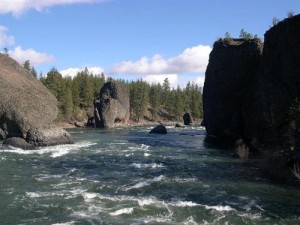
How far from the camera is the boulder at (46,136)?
167 feet

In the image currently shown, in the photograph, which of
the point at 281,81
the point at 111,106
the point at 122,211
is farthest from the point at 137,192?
the point at 111,106

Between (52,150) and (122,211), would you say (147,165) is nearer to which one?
(52,150)

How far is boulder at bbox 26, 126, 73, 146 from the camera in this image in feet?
167

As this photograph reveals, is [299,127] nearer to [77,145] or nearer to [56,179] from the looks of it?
[56,179]

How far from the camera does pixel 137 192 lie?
26.8 metres

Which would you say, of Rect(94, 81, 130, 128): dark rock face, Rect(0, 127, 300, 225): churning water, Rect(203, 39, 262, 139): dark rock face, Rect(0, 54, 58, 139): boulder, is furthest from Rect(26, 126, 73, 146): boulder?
Rect(94, 81, 130, 128): dark rock face

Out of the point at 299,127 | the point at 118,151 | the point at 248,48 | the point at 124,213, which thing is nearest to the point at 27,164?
the point at 118,151

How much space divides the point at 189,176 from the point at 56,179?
34.0 ft

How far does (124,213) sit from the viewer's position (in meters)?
21.8

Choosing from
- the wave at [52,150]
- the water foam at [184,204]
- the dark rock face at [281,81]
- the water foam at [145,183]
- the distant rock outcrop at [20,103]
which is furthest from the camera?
the distant rock outcrop at [20,103]

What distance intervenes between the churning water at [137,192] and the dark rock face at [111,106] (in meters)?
66.1

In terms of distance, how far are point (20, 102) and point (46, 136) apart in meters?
10.6

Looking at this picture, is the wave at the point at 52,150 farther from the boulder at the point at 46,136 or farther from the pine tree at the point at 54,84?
the pine tree at the point at 54,84

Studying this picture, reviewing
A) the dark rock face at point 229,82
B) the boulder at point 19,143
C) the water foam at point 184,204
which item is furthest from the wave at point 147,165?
the dark rock face at point 229,82
